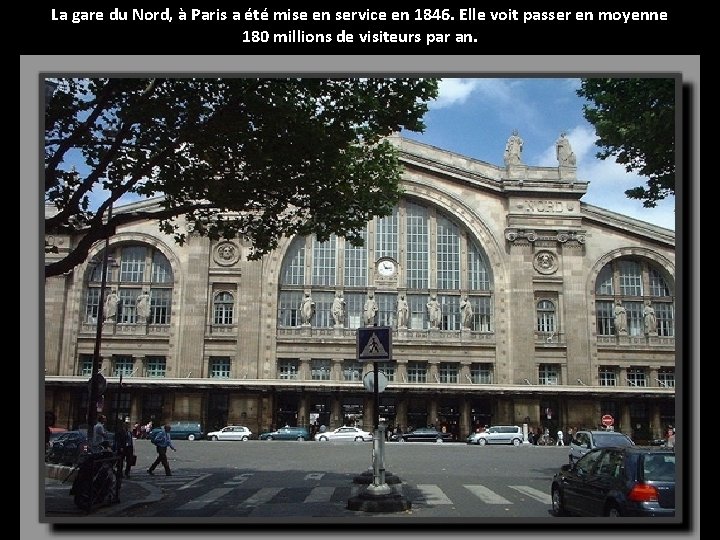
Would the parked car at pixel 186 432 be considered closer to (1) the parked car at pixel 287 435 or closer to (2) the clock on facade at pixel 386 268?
(1) the parked car at pixel 287 435

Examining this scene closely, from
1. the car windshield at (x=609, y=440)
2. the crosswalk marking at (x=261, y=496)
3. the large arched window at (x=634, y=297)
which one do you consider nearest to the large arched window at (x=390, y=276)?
the large arched window at (x=634, y=297)

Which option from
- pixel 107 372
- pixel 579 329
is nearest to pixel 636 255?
pixel 579 329

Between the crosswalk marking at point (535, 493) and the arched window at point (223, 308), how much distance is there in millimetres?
36535

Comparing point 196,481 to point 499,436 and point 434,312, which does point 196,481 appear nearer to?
point 499,436

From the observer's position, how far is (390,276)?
51469mm

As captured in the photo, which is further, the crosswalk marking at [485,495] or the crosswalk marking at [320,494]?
the crosswalk marking at [320,494]

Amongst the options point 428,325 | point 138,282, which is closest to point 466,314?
point 428,325

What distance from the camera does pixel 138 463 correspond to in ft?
83.4

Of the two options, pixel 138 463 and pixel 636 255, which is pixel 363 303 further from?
pixel 138 463

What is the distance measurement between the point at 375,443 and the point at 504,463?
14159 millimetres

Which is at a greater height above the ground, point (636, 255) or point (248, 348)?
point (636, 255)

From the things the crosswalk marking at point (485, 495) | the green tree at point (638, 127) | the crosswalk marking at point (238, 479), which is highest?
the green tree at point (638, 127)

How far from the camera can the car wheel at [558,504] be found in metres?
12.5

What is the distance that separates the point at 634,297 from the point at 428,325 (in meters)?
14.6
